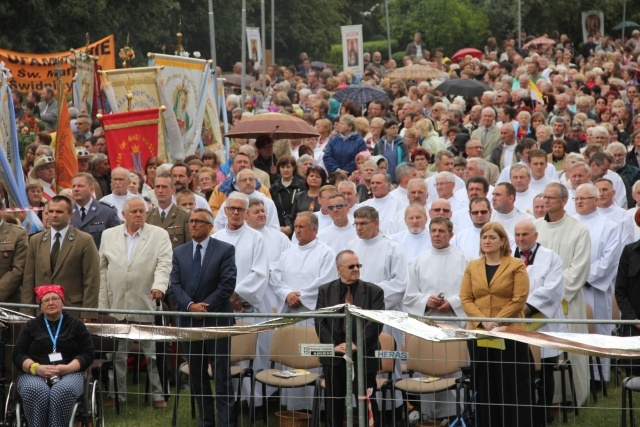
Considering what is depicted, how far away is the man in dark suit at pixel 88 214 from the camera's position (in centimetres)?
1210

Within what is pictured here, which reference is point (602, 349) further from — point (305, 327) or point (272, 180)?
A: point (272, 180)

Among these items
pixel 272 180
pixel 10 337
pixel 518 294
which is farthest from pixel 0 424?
pixel 272 180

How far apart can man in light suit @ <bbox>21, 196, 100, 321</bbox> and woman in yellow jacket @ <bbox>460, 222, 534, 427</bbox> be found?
3.24 metres

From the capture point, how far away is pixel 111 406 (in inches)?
417

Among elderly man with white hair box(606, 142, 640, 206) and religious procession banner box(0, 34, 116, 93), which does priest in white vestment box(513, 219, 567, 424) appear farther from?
religious procession banner box(0, 34, 116, 93)

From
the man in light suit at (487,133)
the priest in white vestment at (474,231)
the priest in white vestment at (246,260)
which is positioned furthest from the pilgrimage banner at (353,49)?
the priest in white vestment at (246,260)

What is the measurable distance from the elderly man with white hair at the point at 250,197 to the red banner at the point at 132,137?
8.03ft

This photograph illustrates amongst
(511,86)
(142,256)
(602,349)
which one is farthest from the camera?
(511,86)

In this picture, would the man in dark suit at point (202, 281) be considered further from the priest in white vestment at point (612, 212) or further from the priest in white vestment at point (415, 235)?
the priest in white vestment at point (612, 212)

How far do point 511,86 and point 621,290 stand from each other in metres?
14.5

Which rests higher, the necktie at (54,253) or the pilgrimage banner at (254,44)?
the pilgrimage banner at (254,44)

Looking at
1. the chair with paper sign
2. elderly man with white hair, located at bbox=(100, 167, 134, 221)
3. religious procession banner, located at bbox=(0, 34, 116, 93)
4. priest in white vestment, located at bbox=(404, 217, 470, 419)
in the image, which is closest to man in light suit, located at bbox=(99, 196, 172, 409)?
elderly man with white hair, located at bbox=(100, 167, 134, 221)

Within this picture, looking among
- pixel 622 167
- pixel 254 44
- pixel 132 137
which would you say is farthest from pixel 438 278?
pixel 254 44

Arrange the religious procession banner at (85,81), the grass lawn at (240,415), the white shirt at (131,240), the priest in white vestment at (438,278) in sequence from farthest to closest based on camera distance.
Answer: the religious procession banner at (85,81), the white shirt at (131,240), the priest in white vestment at (438,278), the grass lawn at (240,415)
